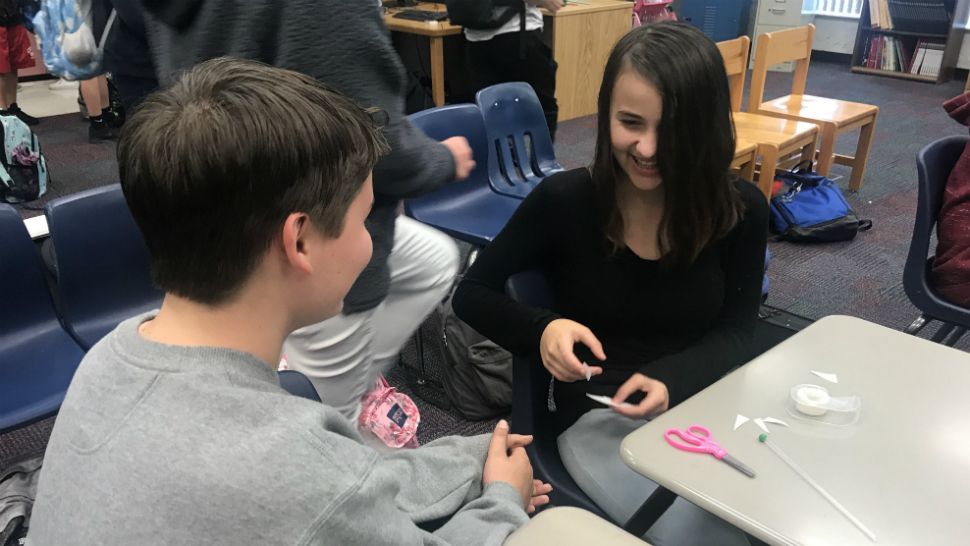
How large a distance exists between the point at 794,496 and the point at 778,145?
106 inches

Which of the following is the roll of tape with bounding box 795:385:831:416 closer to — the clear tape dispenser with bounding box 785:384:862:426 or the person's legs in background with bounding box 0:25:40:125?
the clear tape dispenser with bounding box 785:384:862:426

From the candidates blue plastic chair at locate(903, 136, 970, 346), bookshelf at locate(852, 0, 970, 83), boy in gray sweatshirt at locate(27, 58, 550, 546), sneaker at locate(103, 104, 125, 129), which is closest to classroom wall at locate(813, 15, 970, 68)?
bookshelf at locate(852, 0, 970, 83)

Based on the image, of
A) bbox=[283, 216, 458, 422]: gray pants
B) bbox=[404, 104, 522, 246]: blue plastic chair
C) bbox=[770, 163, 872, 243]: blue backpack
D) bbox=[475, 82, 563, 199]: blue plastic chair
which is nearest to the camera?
bbox=[283, 216, 458, 422]: gray pants

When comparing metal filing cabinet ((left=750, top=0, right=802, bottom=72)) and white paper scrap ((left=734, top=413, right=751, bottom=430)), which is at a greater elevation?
white paper scrap ((left=734, top=413, right=751, bottom=430))

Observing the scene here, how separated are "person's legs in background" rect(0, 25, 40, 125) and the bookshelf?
705cm

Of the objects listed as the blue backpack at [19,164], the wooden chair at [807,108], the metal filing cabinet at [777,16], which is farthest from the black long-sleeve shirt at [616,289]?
the metal filing cabinet at [777,16]

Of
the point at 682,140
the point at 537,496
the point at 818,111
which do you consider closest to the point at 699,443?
the point at 537,496

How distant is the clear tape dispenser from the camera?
3.22 ft

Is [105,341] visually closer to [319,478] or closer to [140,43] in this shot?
[319,478]

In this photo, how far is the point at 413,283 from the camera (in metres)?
1.62

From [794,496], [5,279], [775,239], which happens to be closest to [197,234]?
[794,496]

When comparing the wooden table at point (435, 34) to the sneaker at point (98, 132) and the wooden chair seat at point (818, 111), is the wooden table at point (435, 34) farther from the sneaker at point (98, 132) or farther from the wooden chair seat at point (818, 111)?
the sneaker at point (98, 132)

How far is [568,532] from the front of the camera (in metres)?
0.79

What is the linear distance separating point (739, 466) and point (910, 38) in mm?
Answer: 7437
